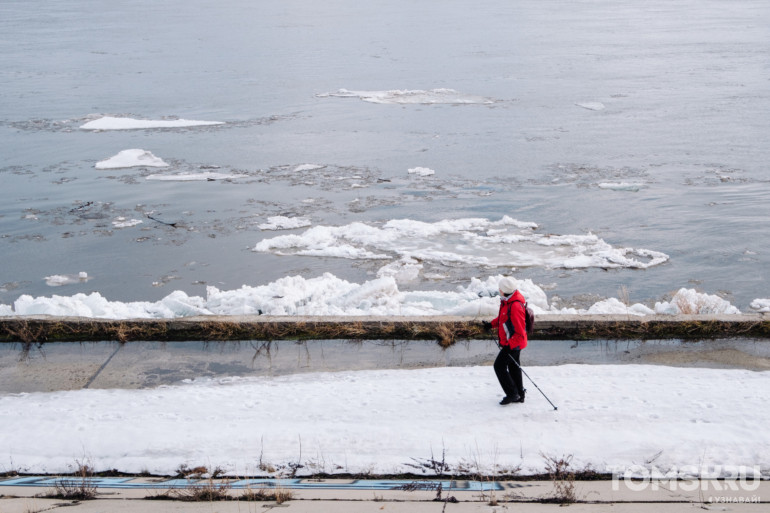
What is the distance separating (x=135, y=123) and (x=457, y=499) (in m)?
24.8

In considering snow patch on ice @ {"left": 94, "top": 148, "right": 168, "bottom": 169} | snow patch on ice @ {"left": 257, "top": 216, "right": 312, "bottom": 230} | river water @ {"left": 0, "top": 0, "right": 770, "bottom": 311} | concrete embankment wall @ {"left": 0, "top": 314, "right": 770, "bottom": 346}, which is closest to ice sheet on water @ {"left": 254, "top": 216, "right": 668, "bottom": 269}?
river water @ {"left": 0, "top": 0, "right": 770, "bottom": 311}

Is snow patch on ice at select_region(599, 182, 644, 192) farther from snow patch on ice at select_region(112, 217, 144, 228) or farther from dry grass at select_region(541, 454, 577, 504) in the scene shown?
dry grass at select_region(541, 454, 577, 504)

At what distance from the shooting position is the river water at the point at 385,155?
14.2 m

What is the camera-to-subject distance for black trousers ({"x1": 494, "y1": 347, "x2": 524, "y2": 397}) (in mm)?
7552

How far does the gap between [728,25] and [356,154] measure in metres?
48.5

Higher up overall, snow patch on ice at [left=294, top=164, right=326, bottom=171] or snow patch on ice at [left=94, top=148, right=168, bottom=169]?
snow patch on ice at [left=94, top=148, right=168, bottom=169]

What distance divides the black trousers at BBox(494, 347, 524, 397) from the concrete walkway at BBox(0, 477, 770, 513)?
55.8 inches

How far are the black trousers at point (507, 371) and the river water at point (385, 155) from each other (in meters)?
4.75

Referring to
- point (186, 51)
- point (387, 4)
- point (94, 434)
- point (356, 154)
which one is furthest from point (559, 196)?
point (387, 4)

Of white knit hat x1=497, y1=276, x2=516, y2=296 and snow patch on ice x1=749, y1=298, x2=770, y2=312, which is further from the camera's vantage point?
snow patch on ice x1=749, y1=298, x2=770, y2=312

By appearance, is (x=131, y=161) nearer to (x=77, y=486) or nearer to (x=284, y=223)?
(x=284, y=223)

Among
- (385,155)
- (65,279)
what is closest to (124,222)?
(65,279)

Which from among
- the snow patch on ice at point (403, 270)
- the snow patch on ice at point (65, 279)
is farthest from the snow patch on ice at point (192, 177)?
the snow patch on ice at point (403, 270)

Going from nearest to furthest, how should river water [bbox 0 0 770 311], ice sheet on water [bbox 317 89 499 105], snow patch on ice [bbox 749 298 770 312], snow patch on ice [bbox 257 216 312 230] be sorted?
snow patch on ice [bbox 749 298 770 312] < river water [bbox 0 0 770 311] < snow patch on ice [bbox 257 216 312 230] < ice sheet on water [bbox 317 89 499 105]
